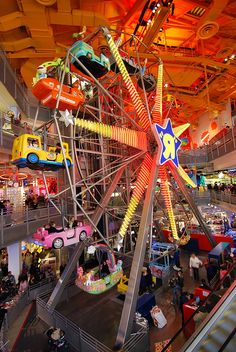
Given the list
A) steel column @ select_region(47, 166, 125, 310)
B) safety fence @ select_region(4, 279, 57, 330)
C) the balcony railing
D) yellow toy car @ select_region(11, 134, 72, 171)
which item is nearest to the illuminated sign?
steel column @ select_region(47, 166, 125, 310)

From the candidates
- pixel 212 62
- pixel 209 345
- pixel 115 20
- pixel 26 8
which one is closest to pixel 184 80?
pixel 212 62

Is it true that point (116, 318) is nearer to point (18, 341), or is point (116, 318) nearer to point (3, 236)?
point (18, 341)

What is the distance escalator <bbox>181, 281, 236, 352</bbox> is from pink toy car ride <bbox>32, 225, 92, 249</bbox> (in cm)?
354

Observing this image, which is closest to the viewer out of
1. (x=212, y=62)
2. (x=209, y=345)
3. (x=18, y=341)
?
(x=209, y=345)

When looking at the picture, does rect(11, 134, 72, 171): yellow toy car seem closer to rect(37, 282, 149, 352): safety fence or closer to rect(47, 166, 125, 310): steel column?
rect(47, 166, 125, 310): steel column

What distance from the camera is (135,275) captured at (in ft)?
24.0

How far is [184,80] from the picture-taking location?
17578mm

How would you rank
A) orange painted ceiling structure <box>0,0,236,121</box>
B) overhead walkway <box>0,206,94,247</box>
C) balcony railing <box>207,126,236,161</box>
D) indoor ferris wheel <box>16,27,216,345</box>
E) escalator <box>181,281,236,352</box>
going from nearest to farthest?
escalator <box>181,281,236,352</box>
indoor ferris wheel <box>16,27,216,345</box>
overhead walkway <box>0,206,94,247</box>
orange painted ceiling structure <box>0,0,236,121</box>
balcony railing <box>207,126,236,161</box>

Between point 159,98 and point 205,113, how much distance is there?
21.3m

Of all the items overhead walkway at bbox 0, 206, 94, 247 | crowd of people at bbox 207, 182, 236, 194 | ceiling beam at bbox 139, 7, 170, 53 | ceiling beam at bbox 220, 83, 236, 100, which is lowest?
overhead walkway at bbox 0, 206, 94, 247

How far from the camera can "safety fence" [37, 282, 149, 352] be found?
6.83 metres

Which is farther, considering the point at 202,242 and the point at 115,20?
the point at 202,242

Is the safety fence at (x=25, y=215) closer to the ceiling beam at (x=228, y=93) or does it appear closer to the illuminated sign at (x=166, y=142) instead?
the illuminated sign at (x=166, y=142)

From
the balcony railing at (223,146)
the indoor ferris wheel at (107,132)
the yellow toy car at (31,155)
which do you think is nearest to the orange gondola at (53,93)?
the indoor ferris wheel at (107,132)
